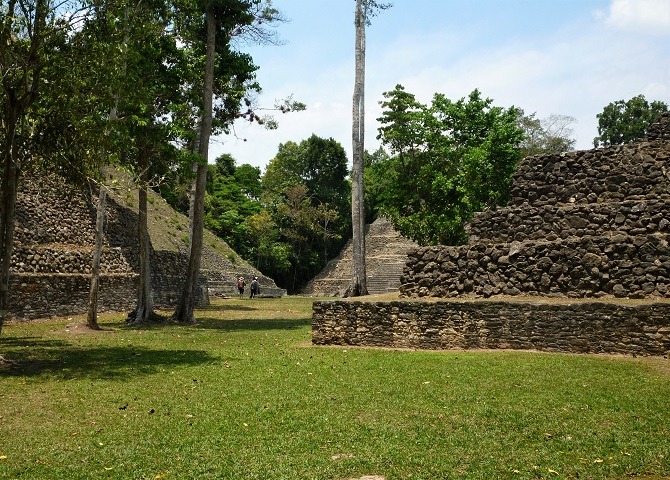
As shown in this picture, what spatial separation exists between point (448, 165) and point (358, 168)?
12459 millimetres

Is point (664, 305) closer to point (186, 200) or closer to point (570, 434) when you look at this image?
point (570, 434)

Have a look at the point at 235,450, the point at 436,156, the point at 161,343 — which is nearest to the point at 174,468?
the point at 235,450

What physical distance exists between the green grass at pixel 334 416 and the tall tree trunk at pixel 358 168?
781cm

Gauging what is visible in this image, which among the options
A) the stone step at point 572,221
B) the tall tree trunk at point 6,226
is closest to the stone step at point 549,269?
the stone step at point 572,221

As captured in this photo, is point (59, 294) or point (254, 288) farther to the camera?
point (254, 288)

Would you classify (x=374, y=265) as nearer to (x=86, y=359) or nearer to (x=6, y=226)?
(x=86, y=359)

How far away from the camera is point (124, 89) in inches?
465

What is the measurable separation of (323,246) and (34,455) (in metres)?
49.4

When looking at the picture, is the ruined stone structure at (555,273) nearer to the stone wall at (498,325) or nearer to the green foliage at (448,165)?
the stone wall at (498,325)

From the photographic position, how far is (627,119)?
55781 millimetres

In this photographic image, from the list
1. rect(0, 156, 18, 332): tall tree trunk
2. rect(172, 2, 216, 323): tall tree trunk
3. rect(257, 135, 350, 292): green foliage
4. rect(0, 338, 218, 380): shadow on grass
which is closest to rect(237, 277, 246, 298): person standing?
rect(257, 135, 350, 292): green foliage

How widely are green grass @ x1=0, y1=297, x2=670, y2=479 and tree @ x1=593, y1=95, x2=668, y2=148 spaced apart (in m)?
49.8

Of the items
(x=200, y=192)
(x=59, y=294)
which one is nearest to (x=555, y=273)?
(x=200, y=192)

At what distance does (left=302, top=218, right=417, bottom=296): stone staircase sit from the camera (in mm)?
45344
